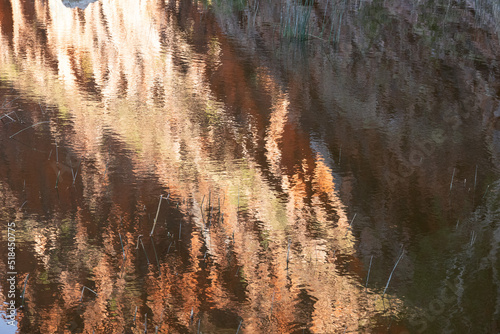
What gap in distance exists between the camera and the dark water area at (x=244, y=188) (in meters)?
1.96

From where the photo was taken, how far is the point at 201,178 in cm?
283

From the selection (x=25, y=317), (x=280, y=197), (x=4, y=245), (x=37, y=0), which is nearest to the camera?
(x=25, y=317)

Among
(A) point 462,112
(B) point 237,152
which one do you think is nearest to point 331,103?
(A) point 462,112

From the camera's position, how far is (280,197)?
107 inches

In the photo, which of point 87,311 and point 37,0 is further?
point 37,0

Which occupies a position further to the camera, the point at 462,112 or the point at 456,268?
the point at 462,112

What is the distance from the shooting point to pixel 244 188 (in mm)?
2764

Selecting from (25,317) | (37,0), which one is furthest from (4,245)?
(37,0)

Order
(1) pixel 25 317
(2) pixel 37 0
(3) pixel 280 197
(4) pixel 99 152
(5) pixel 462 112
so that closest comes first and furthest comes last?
1. (1) pixel 25 317
2. (3) pixel 280 197
3. (4) pixel 99 152
4. (5) pixel 462 112
5. (2) pixel 37 0

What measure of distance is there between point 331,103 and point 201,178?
5.16ft

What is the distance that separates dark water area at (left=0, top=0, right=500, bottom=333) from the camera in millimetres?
1956

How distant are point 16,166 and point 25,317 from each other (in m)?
1.18

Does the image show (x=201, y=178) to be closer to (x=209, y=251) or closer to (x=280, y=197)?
(x=280, y=197)

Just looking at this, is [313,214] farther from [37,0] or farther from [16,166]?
[37,0]
